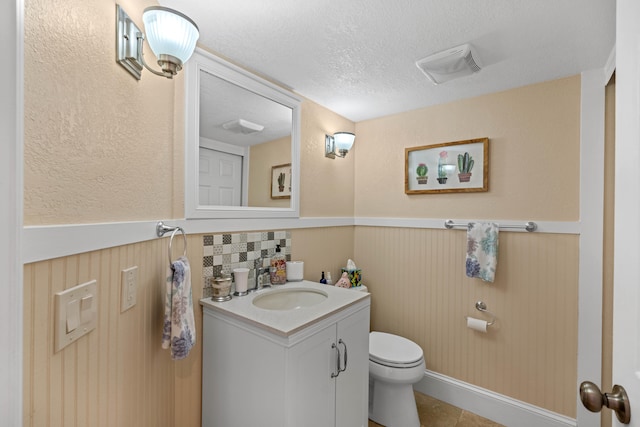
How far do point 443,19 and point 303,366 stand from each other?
1.59 m

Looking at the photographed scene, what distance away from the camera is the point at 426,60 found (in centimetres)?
148

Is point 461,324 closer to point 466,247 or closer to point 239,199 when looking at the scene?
point 466,247

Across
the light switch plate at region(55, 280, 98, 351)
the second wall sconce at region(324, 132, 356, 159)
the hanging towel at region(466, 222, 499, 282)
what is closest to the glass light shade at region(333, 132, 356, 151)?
the second wall sconce at region(324, 132, 356, 159)

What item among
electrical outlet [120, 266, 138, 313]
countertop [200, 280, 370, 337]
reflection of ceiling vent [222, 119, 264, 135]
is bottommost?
countertop [200, 280, 370, 337]

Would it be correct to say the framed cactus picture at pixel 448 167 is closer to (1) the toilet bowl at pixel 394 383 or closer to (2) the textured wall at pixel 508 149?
(2) the textured wall at pixel 508 149

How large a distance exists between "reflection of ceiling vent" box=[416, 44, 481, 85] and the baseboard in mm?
2041

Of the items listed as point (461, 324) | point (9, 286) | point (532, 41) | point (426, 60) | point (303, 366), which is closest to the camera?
point (9, 286)

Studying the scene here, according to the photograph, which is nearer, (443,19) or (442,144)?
(443,19)

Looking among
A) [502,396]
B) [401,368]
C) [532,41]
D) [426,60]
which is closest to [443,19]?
[426,60]

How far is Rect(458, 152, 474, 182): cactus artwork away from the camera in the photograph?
197 cm

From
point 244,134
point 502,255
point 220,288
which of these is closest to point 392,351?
point 502,255

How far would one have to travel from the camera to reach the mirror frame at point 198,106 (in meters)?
1.37

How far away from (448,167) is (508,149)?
37 centimetres

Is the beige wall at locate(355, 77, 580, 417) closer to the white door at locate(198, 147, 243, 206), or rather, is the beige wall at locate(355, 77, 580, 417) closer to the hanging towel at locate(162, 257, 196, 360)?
the white door at locate(198, 147, 243, 206)
